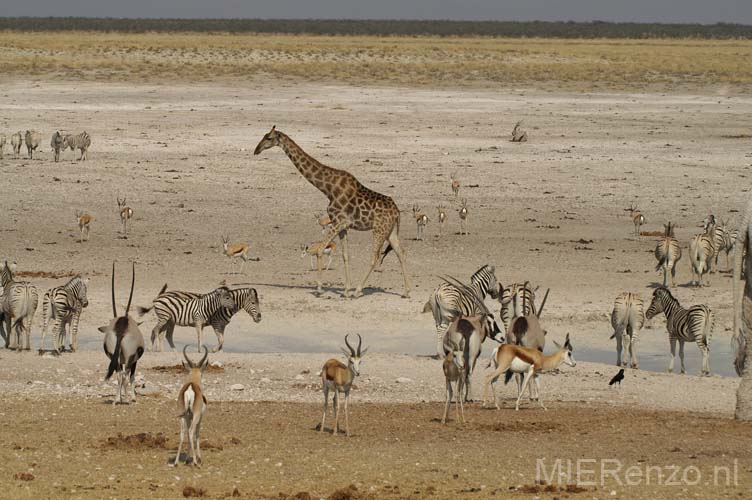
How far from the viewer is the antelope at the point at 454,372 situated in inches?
507

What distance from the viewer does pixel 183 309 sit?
17.2m

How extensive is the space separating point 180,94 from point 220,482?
37.1 m

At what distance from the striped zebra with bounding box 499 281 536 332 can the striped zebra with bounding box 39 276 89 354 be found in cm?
534

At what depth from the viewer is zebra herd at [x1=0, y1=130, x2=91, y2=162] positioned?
30734 millimetres

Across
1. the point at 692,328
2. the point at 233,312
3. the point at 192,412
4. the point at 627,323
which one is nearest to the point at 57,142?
the point at 233,312

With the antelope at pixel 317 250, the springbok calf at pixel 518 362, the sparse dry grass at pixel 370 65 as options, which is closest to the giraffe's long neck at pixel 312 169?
the antelope at pixel 317 250

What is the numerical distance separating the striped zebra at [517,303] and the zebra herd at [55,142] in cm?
1549

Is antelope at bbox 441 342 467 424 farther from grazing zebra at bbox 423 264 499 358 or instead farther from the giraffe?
the giraffe

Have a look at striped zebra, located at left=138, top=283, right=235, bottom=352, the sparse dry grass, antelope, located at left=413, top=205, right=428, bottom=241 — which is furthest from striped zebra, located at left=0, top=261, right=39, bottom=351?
the sparse dry grass

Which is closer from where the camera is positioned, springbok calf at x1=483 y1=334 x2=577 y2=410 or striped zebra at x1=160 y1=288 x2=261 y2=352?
springbok calf at x1=483 y1=334 x2=577 y2=410

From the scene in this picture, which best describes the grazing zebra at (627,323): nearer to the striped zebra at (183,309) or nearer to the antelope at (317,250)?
the striped zebra at (183,309)

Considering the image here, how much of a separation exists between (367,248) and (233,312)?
281 inches

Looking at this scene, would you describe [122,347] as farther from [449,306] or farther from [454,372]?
[449,306]

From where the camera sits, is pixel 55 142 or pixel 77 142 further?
pixel 77 142
